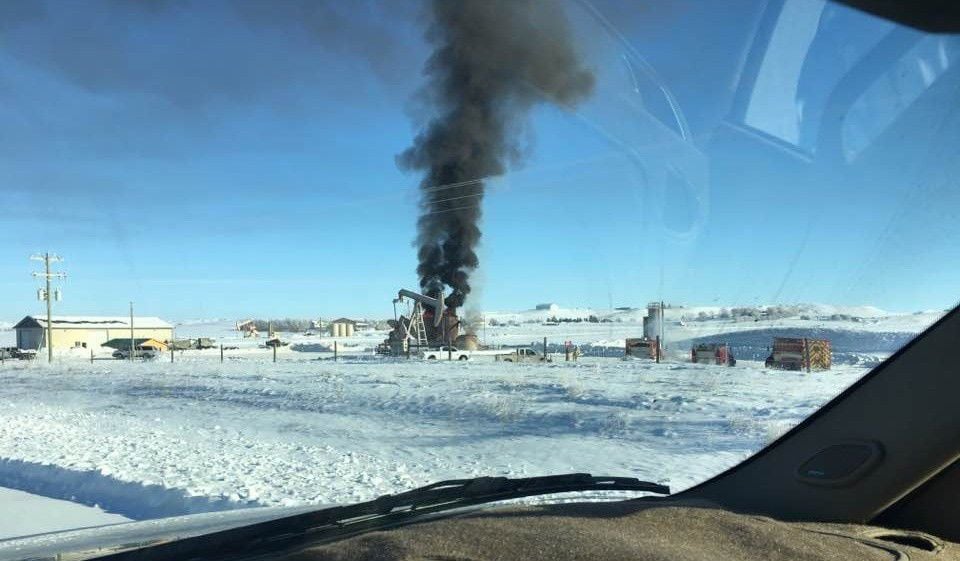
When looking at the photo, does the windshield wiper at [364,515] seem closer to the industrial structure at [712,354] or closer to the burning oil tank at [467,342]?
the industrial structure at [712,354]

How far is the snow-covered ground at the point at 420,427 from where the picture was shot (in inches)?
209

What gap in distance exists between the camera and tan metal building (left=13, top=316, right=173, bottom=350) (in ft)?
45.5

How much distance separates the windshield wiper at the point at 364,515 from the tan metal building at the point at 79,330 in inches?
426

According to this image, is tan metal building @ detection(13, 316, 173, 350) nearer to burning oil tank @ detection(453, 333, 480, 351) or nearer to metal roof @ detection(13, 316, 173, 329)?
metal roof @ detection(13, 316, 173, 329)

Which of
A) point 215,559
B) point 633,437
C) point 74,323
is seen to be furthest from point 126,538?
point 74,323

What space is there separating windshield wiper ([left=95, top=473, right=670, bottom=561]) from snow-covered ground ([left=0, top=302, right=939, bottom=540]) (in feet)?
3.97

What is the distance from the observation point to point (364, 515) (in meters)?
2.97

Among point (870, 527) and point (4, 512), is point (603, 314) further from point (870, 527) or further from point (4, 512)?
point (4, 512)

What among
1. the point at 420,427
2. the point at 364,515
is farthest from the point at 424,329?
the point at 364,515

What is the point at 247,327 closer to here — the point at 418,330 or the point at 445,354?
the point at 445,354

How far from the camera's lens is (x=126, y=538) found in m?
3.08

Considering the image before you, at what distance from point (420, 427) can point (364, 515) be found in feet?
23.1

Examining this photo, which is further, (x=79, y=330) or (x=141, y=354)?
(x=141, y=354)

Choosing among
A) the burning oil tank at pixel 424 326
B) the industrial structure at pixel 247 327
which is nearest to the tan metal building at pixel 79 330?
the industrial structure at pixel 247 327
